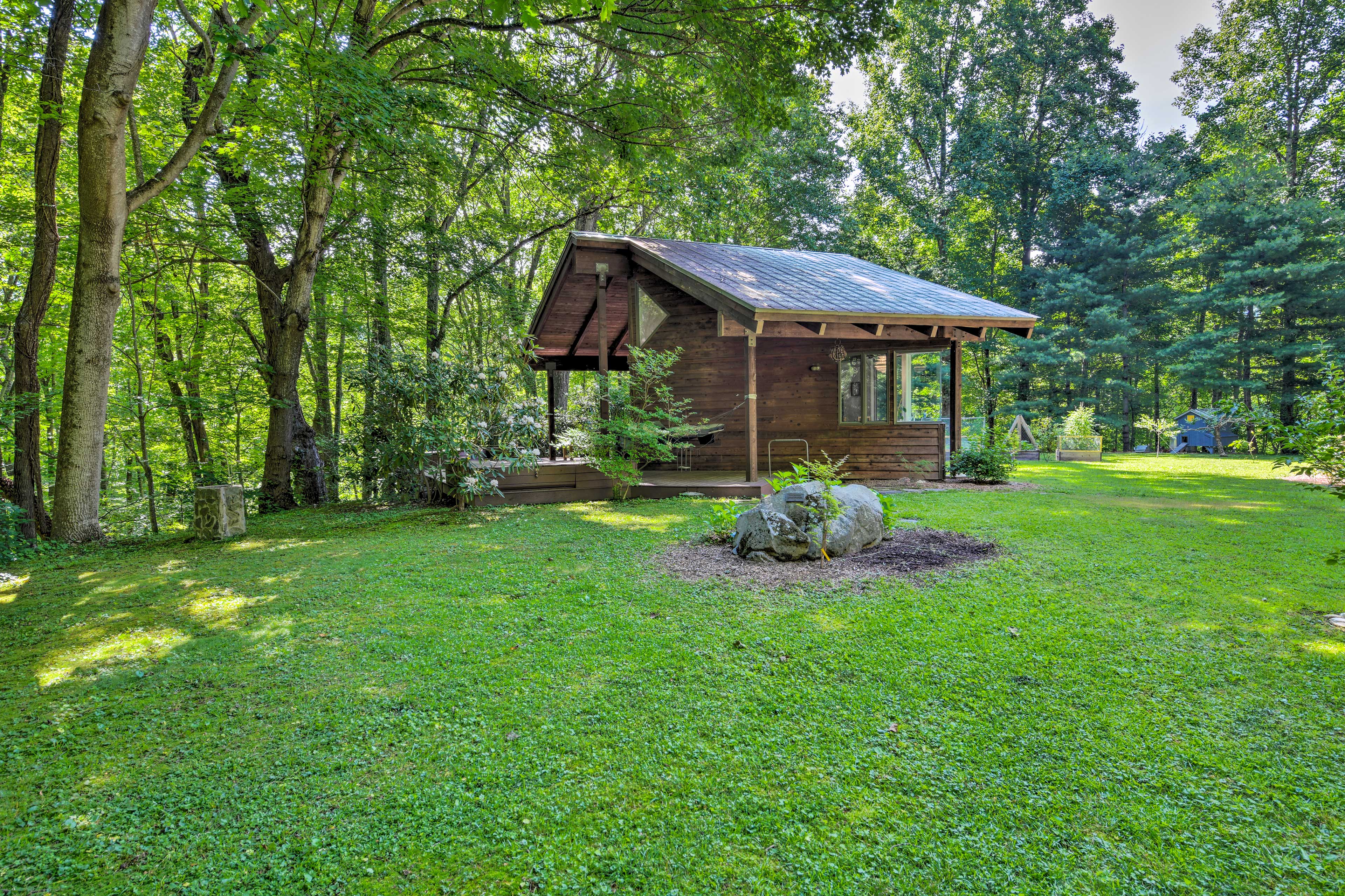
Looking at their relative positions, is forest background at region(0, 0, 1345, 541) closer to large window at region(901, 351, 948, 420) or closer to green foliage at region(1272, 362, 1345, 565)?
large window at region(901, 351, 948, 420)

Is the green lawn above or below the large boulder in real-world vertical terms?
below

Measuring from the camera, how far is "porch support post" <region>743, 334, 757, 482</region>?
25.5 feet

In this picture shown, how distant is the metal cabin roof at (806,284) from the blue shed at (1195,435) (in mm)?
17369

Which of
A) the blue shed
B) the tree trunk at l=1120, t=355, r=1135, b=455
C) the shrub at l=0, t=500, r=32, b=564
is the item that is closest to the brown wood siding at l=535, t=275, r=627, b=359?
the shrub at l=0, t=500, r=32, b=564

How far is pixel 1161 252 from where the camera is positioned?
19.9 metres

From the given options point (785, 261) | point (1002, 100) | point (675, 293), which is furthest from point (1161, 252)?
point (675, 293)

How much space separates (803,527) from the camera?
4625 mm

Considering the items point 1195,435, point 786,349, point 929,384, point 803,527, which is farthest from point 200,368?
point 1195,435

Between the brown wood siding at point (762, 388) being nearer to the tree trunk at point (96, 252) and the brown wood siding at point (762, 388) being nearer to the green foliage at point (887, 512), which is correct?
the green foliage at point (887, 512)

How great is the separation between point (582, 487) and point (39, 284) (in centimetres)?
625

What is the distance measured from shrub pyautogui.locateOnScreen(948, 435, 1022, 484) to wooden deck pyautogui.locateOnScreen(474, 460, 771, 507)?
12.7ft

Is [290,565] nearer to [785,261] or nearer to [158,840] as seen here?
[158,840]

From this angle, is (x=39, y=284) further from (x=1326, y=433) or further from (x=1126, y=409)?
(x=1126, y=409)

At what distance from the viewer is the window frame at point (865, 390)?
10.3m
